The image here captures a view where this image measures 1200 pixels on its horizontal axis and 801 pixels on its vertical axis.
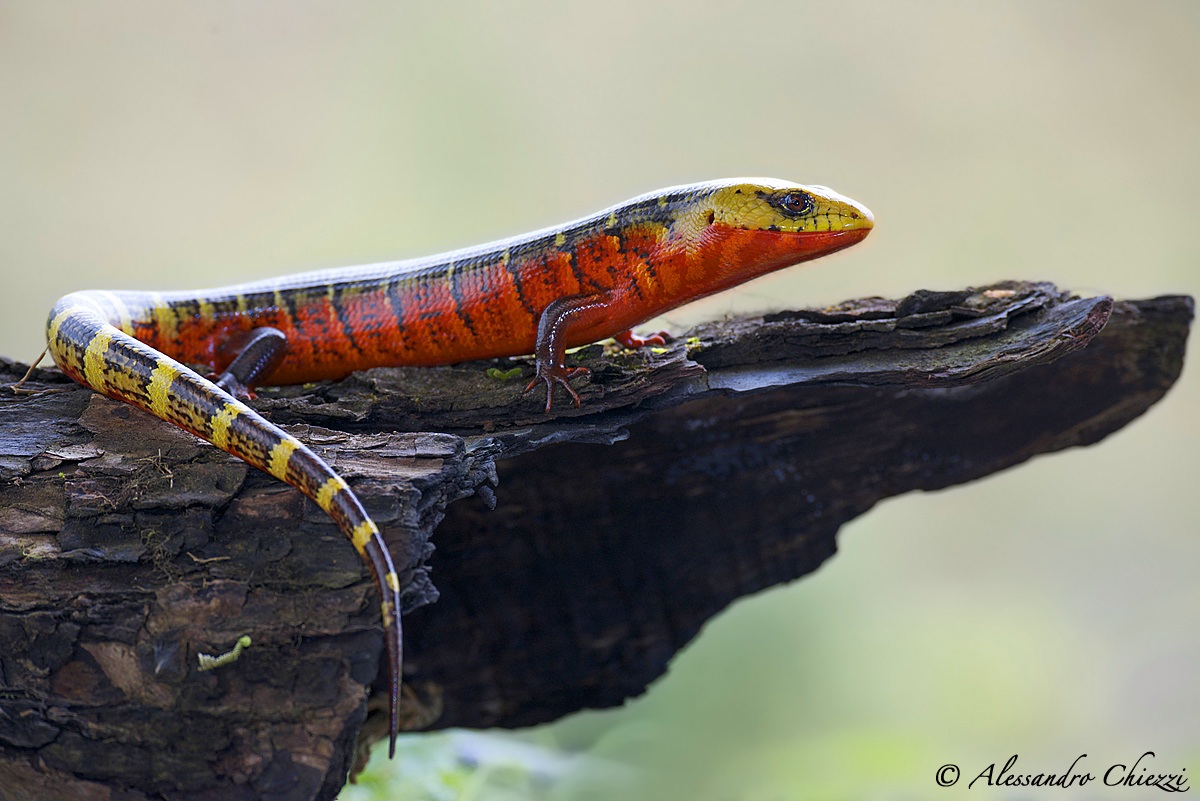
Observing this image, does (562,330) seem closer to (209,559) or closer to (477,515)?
(477,515)

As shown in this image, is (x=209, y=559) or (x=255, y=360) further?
(x=255, y=360)

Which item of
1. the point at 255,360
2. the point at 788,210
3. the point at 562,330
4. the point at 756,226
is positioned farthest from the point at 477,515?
the point at 788,210

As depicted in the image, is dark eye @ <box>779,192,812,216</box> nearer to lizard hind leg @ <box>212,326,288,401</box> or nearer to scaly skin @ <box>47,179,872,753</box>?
scaly skin @ <box>47,179,872,753</box>

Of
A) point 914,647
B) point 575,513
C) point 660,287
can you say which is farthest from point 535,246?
point 914,647

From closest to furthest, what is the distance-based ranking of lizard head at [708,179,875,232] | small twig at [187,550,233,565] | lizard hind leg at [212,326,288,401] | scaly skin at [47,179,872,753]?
1. small twig at [187,550,233,565]
2. scaly skin at [47,179,872,753]
3. lizard head at [708,179,875,232]
4. lizard hind leg at [212,326,288,401]

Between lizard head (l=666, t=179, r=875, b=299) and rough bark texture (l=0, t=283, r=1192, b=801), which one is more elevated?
lizard head (l=666, t=179, r=875, b=299)

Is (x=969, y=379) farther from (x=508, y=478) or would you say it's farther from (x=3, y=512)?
(x=3, y=512)

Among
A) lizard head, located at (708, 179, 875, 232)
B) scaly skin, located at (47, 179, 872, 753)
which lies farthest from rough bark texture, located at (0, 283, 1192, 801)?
lizard head, located at (708, 179, 875, 232)
